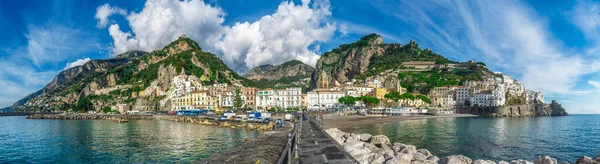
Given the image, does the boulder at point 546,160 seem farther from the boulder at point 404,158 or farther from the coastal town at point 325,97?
the coastal town at point 325,97

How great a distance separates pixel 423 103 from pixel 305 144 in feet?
389

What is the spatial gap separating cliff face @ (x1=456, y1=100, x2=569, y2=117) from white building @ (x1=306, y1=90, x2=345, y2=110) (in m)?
50.2

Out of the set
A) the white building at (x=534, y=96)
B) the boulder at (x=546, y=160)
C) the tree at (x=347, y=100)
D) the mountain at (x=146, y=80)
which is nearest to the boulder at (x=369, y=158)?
the boulder at (x=546, y=160)

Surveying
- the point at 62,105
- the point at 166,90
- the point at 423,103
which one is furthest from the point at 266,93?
the point at 62,105

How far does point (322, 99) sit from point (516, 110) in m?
68.8

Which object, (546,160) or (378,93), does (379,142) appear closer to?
(546,160)

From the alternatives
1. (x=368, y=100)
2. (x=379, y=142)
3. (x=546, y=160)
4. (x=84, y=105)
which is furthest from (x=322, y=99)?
(x=84, y=105)

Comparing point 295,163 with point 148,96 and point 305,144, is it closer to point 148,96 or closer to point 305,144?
point 305,144

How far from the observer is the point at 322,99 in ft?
330

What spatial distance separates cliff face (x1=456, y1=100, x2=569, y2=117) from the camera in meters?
108

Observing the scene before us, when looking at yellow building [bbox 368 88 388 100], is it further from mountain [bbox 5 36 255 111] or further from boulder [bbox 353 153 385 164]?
boulder [bbox 353 153 385 164]

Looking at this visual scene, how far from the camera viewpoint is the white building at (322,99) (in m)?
98.2

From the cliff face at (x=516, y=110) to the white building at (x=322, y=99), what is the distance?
5020cm

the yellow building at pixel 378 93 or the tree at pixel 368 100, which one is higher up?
the yellow building at pixel 378 93
